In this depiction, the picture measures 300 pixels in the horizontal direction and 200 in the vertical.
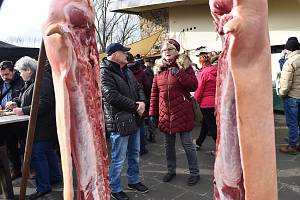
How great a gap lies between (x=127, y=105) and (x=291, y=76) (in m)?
3.06

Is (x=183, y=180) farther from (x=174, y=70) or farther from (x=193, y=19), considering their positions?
(x=193, y=19)

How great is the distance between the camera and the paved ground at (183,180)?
15.7 ft

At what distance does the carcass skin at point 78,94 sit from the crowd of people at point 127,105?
2.80 metres

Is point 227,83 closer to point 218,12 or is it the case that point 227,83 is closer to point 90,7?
point 218,12

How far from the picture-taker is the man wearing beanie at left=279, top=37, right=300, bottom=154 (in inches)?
233

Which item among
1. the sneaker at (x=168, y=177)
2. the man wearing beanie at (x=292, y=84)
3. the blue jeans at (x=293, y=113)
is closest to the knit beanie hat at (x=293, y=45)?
the man wearing beanie at (x=292, y=84)

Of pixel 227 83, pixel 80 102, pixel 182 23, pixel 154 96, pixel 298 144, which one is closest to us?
pixel 227 83

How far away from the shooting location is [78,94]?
143 cm

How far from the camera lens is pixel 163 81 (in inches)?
192

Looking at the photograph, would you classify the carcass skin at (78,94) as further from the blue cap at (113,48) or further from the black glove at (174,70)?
the black glove at (174,70)

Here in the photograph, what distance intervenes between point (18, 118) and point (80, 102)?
3.65 m

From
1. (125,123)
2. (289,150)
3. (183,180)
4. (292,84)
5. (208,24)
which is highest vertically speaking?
(208,24)

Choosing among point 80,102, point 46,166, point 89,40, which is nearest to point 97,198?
point 80,102

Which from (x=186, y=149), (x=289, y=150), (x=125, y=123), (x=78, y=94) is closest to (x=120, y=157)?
(x=125, y=123)
